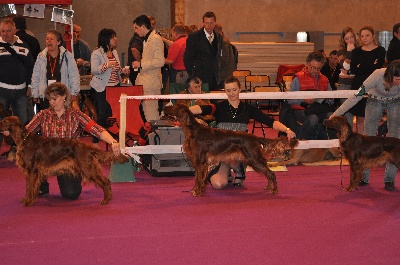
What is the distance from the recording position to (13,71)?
8.24 meters

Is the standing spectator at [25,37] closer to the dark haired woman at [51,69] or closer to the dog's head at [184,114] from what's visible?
the dark haired woman at [51,69]

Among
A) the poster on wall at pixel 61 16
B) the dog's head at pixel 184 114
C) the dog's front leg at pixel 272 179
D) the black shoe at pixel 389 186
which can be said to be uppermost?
the poster on wall at pixel 61 16

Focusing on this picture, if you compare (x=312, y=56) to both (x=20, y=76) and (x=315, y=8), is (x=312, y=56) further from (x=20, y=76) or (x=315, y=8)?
(x=315, y=8)

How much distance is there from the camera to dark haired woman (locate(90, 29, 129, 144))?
851 centimetres

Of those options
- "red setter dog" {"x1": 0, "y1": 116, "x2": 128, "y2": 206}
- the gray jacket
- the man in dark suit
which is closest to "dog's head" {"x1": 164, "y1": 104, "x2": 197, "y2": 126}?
"red setter dog" {"x1": 0, "y1": 116, "x2": 128, "y2": 206}

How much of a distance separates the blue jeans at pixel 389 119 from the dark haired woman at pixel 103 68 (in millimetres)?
3245

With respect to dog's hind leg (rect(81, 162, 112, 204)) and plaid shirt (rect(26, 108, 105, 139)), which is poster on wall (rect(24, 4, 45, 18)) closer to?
plaid shirt (rect(26, 108, 105, 139))

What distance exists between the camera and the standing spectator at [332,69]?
35.5 ft

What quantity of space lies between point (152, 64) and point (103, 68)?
571 millimetres

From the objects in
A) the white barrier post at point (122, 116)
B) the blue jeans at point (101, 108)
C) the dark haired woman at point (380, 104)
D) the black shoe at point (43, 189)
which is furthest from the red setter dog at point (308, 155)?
the black shoe at point (43, 189)

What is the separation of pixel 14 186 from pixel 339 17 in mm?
10427

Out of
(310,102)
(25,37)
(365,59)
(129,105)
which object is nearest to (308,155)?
(310,102)

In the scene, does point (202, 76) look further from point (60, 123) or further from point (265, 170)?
point (60, 123)

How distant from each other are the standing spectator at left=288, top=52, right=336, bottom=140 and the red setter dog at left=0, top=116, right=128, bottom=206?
285 centimetres
